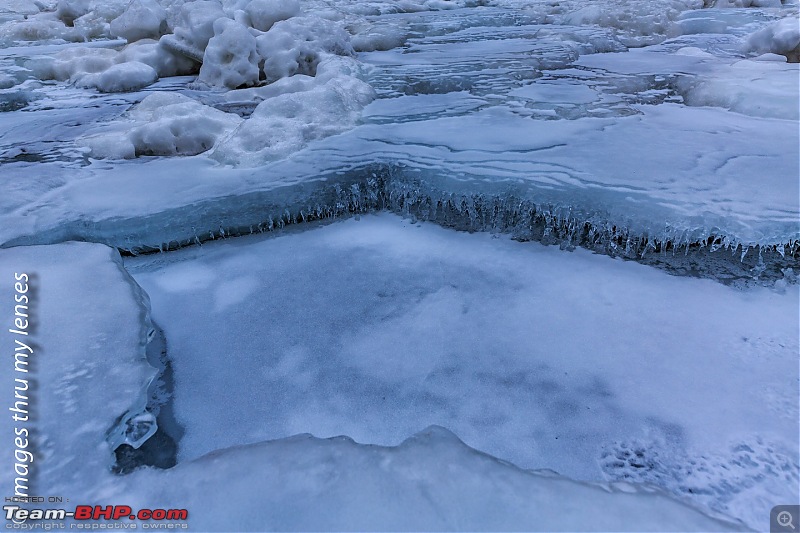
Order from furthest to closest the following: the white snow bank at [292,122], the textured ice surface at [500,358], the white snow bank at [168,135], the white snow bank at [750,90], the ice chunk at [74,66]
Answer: the ice chunk at [74,66]
the white snow bank at [750,90]
the white snow bank at [168,135]
the white snow bank at [292,122]
the textured ice surface at [500,358]

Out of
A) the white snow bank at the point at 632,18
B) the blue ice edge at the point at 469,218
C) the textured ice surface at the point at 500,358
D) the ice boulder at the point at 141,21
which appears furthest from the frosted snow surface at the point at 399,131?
the ice boulder at the point at 141,21

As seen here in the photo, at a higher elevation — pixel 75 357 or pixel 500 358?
pixel 75 357

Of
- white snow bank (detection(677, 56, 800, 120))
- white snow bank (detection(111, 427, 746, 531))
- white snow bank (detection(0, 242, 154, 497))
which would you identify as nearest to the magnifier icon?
white snow bank (detection(111, 427, 746, 531))

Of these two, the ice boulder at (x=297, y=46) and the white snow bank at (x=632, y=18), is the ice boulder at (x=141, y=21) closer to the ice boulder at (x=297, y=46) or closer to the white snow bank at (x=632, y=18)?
the ice boulder at (x=297, y=46)

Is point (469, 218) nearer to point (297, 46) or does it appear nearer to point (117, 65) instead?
point (297, 46)

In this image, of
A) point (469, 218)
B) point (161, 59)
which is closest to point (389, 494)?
point (469, 218)
